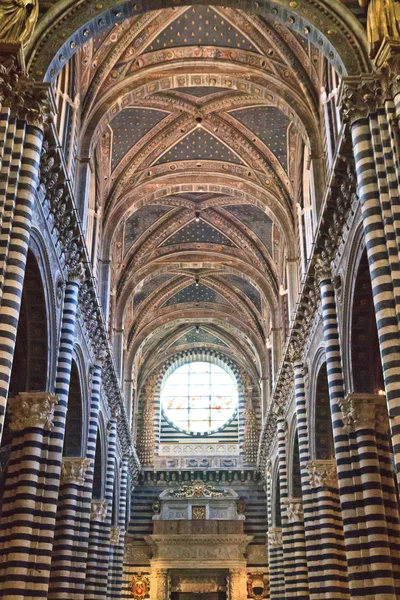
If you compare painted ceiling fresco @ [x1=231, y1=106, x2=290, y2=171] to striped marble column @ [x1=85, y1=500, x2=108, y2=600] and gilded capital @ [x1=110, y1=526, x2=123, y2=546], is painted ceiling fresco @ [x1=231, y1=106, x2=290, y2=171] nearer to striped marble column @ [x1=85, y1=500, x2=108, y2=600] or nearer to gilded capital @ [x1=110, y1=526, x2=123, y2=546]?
striped marble column @ [x1=85, y1=500, x2=108, y2=600]

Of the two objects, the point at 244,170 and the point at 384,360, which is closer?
the point at 384,360

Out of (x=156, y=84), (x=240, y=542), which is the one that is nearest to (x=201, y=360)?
(x=240, y=542)

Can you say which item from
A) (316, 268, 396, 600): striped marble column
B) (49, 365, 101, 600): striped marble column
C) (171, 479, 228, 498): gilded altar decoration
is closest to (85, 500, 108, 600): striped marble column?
(49, 365, 101, 600): striped marble column

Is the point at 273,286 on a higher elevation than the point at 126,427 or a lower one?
higher

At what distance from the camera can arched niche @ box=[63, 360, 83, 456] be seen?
64.8 feet

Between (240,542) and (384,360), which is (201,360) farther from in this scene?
(384,360)

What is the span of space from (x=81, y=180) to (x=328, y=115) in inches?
266

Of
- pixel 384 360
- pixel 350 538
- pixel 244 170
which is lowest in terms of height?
pixel 350 538

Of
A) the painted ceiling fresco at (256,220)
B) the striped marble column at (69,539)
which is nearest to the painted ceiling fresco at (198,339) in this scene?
the painted ceiling fresco at (256,220)

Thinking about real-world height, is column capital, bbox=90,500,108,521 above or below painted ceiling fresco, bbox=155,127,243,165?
below

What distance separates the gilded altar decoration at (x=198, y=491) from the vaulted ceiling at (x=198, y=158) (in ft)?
21.8

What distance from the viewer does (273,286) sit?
29078 millimetres

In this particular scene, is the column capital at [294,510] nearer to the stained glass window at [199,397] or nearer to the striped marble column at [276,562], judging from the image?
the striped marble column at [276,562]

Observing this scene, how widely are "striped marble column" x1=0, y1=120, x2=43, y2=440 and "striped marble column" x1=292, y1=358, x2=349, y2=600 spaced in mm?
10112
